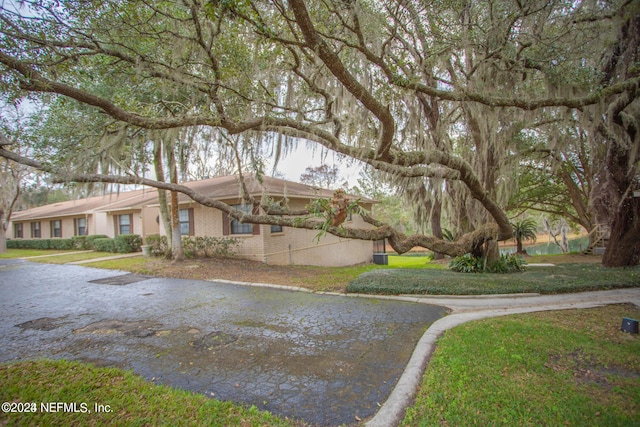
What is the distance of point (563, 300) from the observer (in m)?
6.13

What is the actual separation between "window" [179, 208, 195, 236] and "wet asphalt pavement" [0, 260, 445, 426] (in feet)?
21.3

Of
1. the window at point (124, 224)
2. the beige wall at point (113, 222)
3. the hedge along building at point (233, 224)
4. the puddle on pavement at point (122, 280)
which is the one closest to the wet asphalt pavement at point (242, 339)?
the puddle on pavement at point (122, 280)

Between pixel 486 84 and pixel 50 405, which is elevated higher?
pixel 486 84

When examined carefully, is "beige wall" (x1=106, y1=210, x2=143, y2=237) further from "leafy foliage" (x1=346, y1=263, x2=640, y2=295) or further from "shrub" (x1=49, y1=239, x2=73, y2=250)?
"leafy foliage" (x1=346, y1=263, x2=640, y2=295)

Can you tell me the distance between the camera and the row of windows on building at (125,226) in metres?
12.9

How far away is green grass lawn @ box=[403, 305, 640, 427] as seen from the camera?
8.43 feet

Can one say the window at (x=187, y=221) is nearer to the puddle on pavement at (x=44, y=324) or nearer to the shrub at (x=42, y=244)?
the puddle on pavement at (x=44, y=324)

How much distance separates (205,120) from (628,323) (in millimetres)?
7348

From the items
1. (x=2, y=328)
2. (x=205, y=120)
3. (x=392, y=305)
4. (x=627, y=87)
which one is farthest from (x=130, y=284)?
(x=627, y=87)

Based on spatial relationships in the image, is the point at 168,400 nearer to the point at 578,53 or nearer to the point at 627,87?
the point at 627,87

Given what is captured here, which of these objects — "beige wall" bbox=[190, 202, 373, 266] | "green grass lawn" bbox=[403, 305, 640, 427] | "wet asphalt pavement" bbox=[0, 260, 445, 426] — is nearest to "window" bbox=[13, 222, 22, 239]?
"beige wall" bbox=[190, 202, 373, 266]

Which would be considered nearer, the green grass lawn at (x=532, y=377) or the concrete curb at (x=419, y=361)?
the green grass lawn at (x=532, y=377)

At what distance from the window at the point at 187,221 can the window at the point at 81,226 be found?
1223 centimetres

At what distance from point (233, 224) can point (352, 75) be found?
8.86 metres
